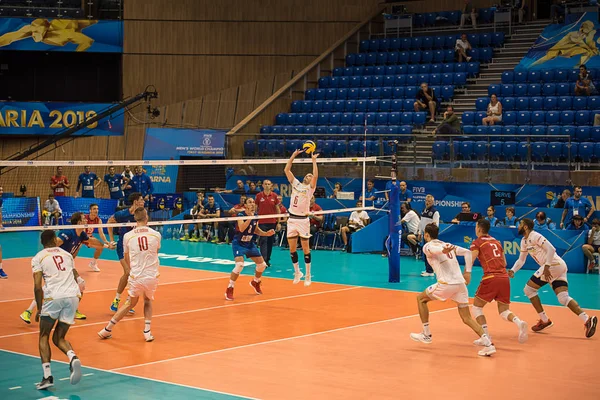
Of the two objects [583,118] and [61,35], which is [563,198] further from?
[61,35]

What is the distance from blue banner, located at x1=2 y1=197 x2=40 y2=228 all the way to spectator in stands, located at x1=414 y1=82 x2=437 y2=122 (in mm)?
12873

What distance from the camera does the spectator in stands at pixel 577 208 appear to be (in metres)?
21.1

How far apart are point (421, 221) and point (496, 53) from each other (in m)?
11.3

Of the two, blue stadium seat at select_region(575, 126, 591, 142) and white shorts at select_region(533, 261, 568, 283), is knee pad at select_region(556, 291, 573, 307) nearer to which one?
white shorts at select_region(533, 261, 568, 283)

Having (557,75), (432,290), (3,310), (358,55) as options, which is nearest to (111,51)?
(358,55)

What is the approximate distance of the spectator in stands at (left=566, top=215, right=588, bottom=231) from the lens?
2055 centimetres

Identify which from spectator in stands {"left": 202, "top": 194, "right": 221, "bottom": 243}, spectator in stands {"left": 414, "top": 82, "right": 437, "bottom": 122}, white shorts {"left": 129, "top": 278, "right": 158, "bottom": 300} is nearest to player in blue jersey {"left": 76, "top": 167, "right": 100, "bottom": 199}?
spectator in stands {"left": 202, "top": 194, "right": 221, "bottom": 243}

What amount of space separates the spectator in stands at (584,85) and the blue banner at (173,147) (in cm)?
1206

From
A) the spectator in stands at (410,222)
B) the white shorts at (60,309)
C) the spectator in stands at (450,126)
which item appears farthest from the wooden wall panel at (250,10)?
the white shorts at (60,309)

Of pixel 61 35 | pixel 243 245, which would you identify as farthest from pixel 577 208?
pixel 61 35

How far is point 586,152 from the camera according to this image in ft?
76.4

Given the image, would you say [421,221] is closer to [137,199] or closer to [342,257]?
[342,257]

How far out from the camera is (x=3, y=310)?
15.1 metres

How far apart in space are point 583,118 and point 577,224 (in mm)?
5595
